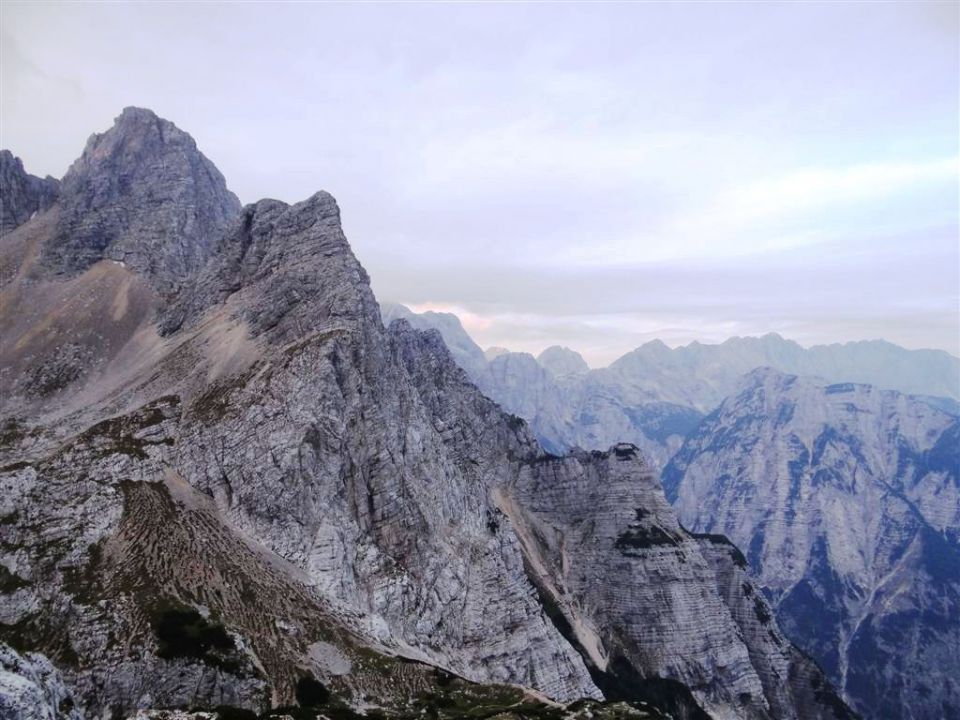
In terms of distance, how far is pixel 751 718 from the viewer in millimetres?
187875

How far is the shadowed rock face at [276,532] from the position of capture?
296 feet

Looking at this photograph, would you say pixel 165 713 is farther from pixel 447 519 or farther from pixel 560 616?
pixel 560 616

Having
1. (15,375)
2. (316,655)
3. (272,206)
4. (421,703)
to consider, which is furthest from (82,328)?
(421,703)

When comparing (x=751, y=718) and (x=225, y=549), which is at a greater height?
(x=225, y=549)

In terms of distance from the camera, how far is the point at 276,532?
117 meters

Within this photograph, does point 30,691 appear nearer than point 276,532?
Yes

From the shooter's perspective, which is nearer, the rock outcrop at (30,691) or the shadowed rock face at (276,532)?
the rock outcrop at (30,691)

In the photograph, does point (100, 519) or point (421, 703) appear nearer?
point (421, 703)

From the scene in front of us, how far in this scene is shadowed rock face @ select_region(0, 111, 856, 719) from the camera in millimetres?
90188

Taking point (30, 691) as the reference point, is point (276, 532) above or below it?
below

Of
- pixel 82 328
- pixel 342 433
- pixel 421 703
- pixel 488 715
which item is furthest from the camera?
pixel 82 328

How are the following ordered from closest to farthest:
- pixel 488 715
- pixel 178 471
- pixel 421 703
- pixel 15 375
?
1. pixel 488 715
2. pixel 421 703
3. pixel 178 471
4. pixel 15 375

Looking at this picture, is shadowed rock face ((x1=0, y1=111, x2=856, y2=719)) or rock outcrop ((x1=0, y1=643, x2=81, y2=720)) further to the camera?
shadowed rock face ((x1=0, y1=111, x2=856, y2=719))

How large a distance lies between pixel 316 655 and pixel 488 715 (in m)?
26.5
